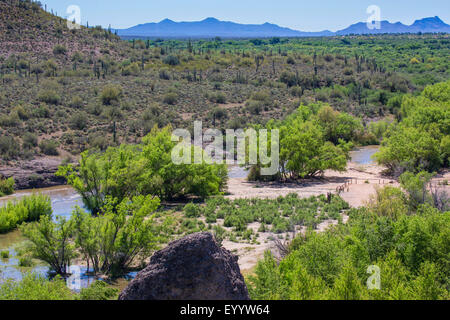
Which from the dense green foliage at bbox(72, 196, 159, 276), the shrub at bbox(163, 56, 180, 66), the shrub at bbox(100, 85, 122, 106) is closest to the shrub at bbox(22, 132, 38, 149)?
the shrub at bbox(100, 85, 122, 106)

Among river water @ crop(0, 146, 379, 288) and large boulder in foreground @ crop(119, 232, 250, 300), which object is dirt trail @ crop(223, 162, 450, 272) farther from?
large boulder in foreground @ crop(119, 232, 250, 300)

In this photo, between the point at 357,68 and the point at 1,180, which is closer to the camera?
the point at 1,180

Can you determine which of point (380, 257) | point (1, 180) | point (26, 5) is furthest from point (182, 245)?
point (26, 5)

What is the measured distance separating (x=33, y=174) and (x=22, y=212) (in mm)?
11558

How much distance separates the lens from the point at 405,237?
611 inches

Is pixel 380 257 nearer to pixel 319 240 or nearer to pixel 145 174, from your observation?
pixel 319 240

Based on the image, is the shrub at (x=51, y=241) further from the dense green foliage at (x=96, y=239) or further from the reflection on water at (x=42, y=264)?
the reflection on water at (x=42, y=264)

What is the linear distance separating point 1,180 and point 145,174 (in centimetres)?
1245

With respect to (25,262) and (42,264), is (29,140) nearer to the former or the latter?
(25,262)

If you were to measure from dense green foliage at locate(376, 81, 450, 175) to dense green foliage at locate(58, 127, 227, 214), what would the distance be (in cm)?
1437

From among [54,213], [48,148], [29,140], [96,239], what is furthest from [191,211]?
[29,140]

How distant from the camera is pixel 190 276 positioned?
10.6 meters

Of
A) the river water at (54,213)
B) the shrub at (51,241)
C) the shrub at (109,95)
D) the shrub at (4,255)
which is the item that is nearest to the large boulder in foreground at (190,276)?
the river water at (54,213)

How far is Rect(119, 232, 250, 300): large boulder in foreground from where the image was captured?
10.5 meters
